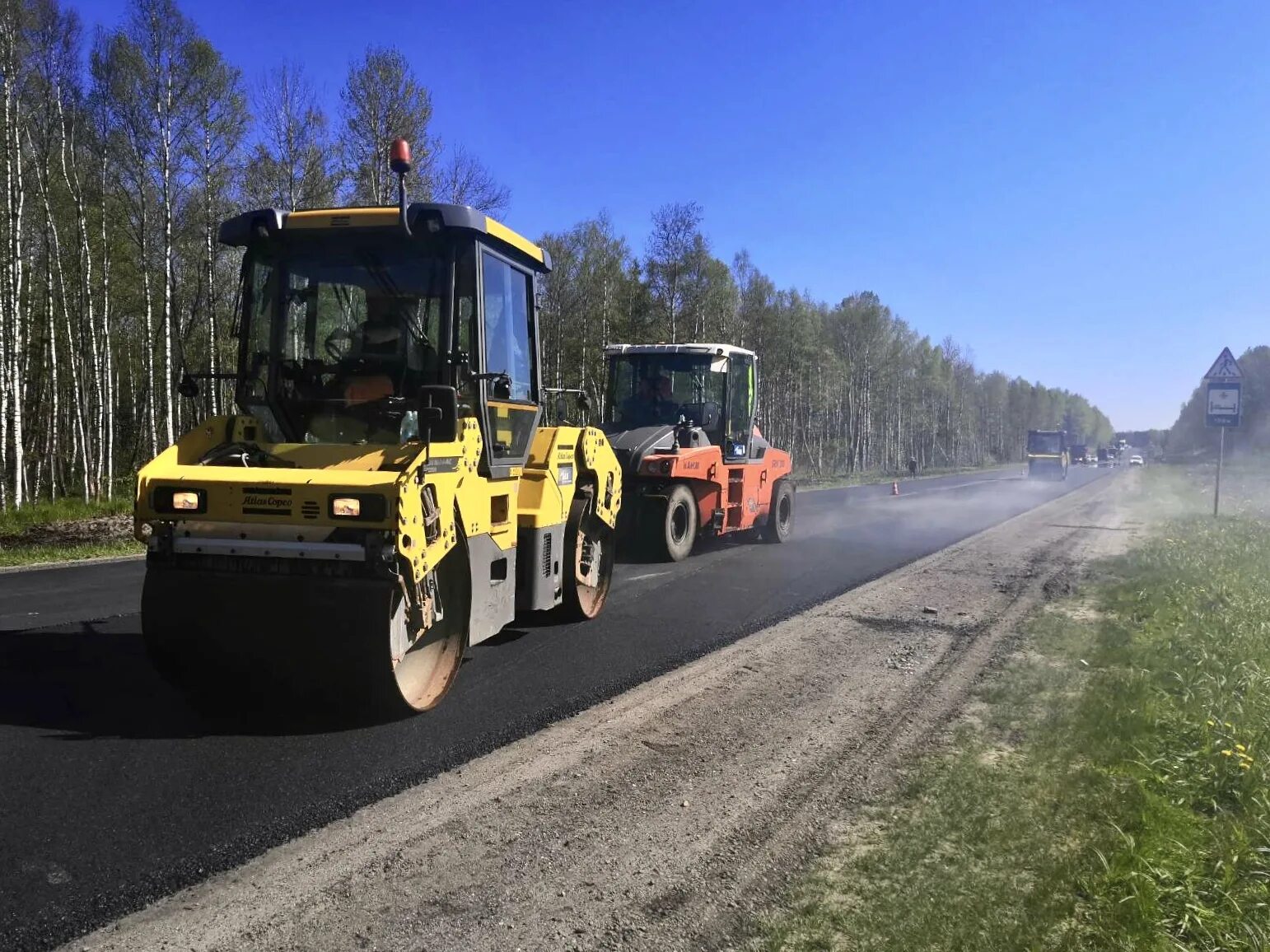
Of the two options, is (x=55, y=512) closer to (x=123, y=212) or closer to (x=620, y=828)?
(x=123, y=212)

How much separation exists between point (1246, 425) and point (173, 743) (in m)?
92.0

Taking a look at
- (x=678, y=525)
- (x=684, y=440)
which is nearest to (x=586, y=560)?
(x=678, y=525)

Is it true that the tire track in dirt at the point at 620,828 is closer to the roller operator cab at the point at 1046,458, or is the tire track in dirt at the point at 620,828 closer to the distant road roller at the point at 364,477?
the distant road roller at the point at 364,477

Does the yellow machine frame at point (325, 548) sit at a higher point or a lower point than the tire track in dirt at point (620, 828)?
higher

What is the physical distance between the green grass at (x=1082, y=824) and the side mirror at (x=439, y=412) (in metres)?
2.74

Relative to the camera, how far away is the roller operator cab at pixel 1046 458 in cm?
4325

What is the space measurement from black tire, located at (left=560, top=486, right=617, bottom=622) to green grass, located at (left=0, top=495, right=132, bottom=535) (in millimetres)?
10484

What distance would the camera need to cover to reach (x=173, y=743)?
14.2 feet

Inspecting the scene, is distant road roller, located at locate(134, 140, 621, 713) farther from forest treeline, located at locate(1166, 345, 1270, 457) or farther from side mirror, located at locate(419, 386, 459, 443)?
forest treeline, located at locate(1166, 345, 1270, 457)

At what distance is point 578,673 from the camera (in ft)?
19.1

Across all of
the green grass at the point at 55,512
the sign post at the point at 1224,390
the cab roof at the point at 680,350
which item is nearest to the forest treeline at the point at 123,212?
the green grass at the point at 55,512

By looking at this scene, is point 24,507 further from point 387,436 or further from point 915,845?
point 915,845

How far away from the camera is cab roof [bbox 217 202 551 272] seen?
5.25 metres

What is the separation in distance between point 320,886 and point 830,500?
22.4m
